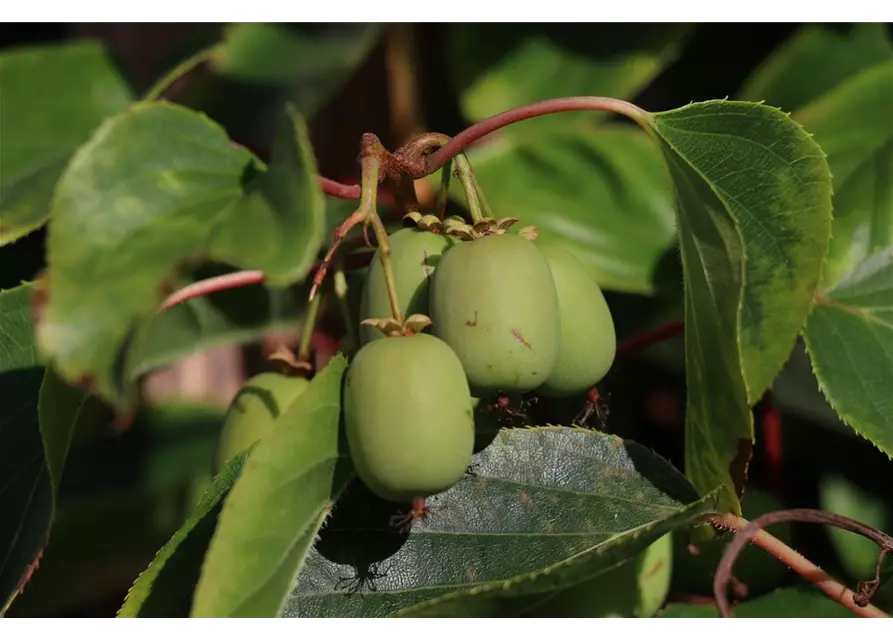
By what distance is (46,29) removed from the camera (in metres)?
1.88

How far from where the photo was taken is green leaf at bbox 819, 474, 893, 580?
990mm

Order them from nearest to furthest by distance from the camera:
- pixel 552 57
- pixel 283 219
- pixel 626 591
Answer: pixel 283 219 < pixel 626 591 < pixel 552 57

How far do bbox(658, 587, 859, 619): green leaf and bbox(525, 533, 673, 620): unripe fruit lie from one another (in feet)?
0.08

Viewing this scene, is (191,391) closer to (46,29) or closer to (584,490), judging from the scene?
(46,29)

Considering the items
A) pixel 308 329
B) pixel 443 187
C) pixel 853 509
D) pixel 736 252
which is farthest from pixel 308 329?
pixel 853 509

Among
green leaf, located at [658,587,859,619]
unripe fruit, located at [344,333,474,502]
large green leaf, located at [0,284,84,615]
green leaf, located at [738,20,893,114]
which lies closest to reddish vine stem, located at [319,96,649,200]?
unripe fruit, located at [344,333,474,502]

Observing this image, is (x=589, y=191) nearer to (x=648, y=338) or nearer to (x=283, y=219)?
(x=648, y=338)

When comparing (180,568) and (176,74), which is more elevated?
(176,74)

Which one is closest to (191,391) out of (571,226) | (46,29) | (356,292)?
(46,29)

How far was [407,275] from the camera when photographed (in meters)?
0.59

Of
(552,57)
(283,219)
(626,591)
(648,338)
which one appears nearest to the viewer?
(283,219)

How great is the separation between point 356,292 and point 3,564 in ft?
0.98

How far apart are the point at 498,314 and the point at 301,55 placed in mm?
703

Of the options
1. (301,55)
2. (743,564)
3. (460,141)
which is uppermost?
(460,141)
